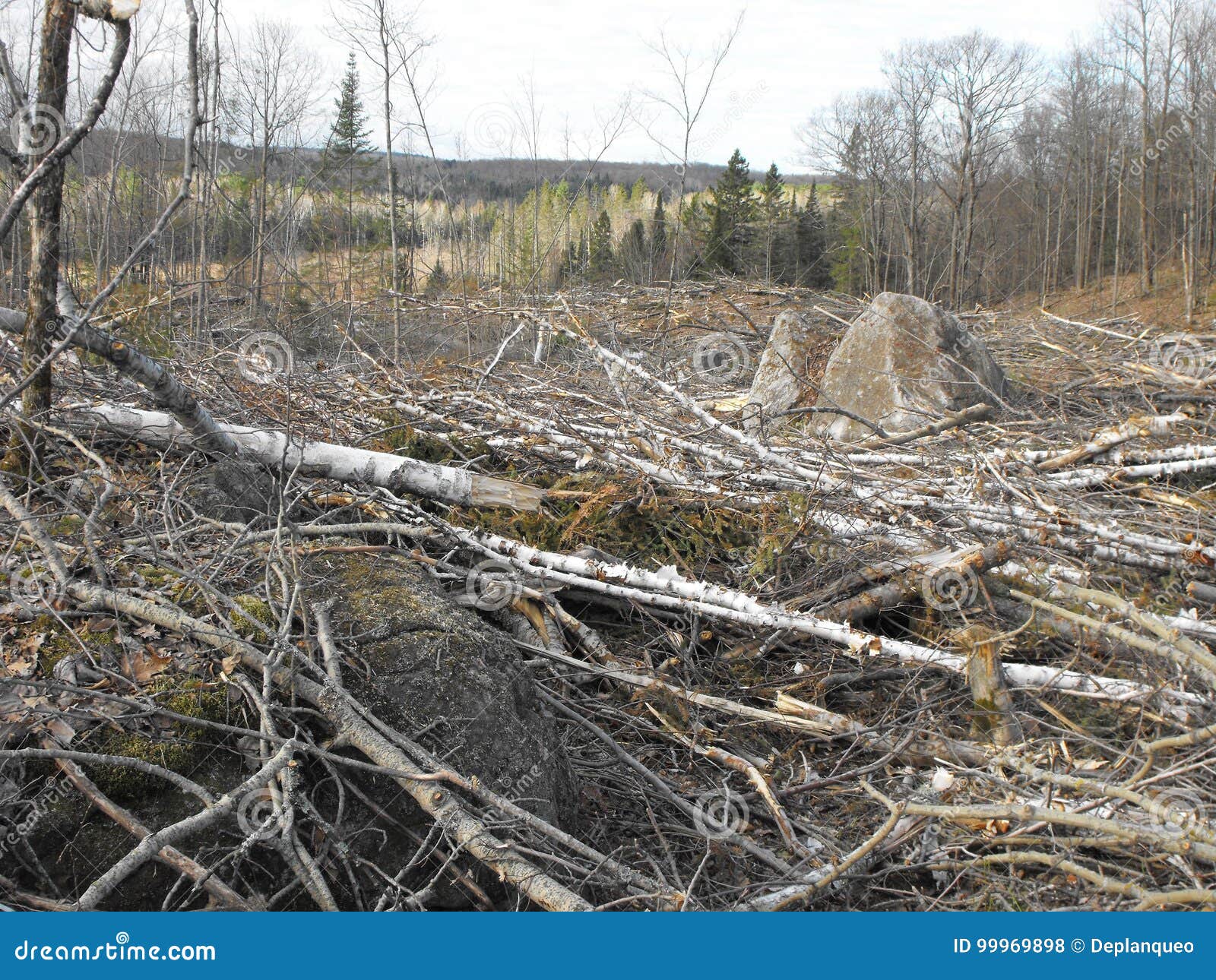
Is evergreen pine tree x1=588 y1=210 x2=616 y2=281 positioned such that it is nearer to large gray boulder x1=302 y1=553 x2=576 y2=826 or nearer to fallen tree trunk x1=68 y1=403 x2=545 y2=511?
fallen tree trunk x1=68 y1=403 x2=545 y2=511

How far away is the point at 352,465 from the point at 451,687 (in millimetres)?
1800

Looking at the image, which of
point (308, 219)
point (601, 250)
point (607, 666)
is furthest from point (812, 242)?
point (607, 666)

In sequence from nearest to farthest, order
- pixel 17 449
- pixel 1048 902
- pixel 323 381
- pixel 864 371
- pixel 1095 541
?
pixel 1048 902 < pixel 17 449 < pixel 1095 541 < pixel 323 381 < pixel 864 371

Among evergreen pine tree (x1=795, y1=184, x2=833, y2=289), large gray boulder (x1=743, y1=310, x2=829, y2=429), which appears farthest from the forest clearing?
evergreen pine tree (x1=795, y1=184, x2=833, y2=289)

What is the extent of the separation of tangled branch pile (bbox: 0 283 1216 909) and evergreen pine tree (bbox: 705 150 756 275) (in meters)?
19.1

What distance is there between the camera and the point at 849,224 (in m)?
25.5

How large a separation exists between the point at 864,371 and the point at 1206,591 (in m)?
3.34

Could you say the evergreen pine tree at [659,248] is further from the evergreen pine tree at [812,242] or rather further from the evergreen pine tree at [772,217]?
the evergreen pine tree at [812,242]

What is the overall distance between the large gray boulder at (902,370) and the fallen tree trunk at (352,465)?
2940 millimetres

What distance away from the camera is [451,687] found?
2.50 meters

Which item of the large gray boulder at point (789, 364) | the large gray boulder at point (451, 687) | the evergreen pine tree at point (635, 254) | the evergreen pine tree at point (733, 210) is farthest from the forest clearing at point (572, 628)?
the evergreen pine tree at point (733, 210)

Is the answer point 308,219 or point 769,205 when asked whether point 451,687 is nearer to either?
point 308,219

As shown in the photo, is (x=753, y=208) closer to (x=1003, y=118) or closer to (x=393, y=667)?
(x=1003, y=118)

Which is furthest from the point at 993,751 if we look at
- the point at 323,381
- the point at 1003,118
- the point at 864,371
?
the point at 1003,118
